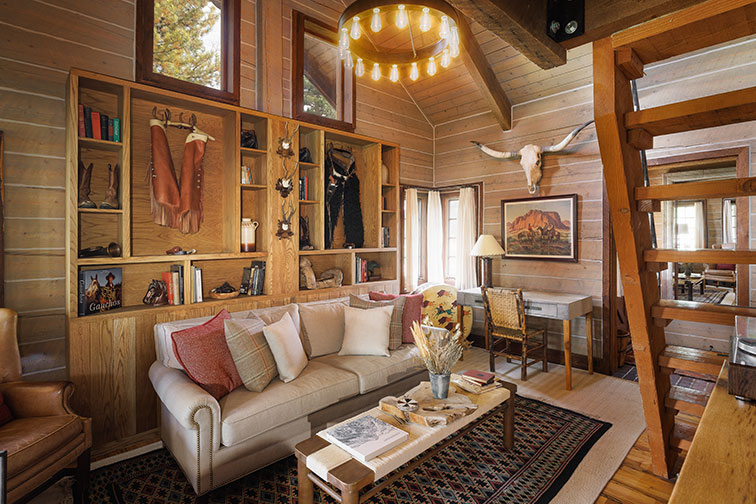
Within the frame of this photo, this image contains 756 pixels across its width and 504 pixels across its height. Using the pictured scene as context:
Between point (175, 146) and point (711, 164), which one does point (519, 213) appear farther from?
point (175, 146)

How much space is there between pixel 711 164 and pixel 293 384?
4.22 m

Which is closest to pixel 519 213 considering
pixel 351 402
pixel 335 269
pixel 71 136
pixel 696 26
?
pixel 335 269

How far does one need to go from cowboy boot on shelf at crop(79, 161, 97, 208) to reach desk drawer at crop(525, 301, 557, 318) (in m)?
3.76

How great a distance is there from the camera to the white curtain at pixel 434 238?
209 inches

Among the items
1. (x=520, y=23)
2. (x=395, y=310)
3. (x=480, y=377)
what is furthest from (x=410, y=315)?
(x=520, y=23)

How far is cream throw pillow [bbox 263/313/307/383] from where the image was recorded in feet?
8.24

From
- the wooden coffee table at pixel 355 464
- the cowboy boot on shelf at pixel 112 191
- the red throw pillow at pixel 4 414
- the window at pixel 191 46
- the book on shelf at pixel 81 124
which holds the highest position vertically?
the window at pixel 191 46

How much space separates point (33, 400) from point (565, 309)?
3.89 m

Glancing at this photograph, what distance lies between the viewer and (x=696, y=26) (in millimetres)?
1112

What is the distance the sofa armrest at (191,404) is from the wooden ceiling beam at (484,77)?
366cm

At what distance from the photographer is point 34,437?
1796 millimetres

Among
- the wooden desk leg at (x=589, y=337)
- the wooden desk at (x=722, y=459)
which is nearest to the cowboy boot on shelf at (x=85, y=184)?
the wooden desk at (x=722, y=459)

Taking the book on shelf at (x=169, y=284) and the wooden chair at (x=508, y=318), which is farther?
the wooden chair at (x=508, y=318)

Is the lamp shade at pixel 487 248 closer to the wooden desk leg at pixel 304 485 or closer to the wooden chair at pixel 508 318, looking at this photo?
the wooden chair at pixel 508 318
